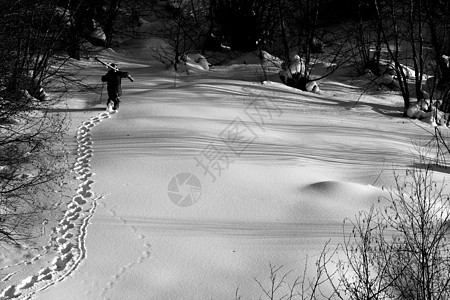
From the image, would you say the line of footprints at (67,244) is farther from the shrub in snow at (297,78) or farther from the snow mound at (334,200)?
the shrub in snow at (297,78)

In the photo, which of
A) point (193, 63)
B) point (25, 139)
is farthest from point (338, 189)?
point (193, 63)

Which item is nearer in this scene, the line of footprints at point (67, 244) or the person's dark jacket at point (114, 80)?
the line of footprints at point (67, 244)

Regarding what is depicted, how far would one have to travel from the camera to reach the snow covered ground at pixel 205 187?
7844 mm

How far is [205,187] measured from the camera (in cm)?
1060

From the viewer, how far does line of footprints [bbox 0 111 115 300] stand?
7528 millimetres

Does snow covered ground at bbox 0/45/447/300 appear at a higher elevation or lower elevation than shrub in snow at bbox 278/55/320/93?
lower

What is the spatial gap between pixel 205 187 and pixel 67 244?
3070mm

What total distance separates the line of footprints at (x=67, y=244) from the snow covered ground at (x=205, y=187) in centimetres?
3

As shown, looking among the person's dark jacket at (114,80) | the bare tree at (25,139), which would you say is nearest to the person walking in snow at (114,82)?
the person's dark jacket at (114,80)

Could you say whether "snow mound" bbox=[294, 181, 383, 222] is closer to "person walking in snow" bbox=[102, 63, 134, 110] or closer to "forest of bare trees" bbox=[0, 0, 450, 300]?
"forest of bare trees" bbox=[0, 0, 450, 300]

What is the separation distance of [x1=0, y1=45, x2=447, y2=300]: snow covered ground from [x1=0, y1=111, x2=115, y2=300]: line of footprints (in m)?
0.03

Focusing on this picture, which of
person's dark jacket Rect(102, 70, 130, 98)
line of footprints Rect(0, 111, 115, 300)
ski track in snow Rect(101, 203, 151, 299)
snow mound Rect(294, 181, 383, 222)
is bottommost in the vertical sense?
line of footprints Rect(0, 111, 115, 300)

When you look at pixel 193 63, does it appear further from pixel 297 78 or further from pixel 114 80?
pixel 114 80

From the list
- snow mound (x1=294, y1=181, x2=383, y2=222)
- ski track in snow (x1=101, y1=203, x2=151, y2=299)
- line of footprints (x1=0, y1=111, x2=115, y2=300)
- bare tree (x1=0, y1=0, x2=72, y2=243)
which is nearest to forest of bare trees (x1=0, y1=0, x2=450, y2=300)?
bare tree (x1=0, y1=0, x2=72, y2=243)
